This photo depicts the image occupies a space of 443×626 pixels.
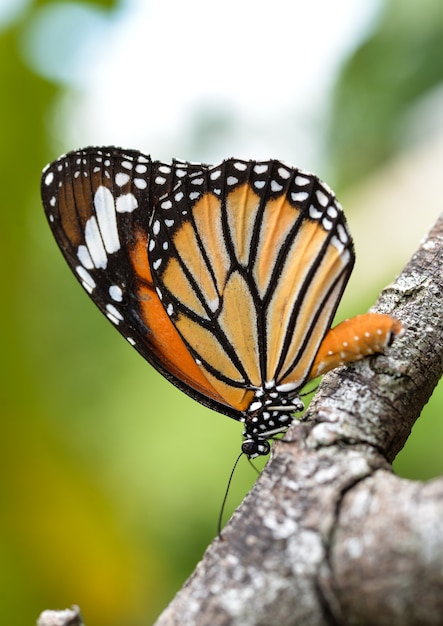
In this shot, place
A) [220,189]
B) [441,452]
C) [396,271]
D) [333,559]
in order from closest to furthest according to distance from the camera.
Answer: [333,559] → [220,189] → [441,452] → [396,271]

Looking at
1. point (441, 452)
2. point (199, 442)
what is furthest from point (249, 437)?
point (199, 442)

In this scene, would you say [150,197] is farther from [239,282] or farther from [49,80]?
[49,80]

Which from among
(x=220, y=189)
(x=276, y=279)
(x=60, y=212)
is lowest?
(x=276, y=279)

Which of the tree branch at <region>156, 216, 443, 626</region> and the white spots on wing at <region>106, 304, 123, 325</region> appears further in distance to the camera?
the white spots on wing at <region>106, 304, 123, 325</region>

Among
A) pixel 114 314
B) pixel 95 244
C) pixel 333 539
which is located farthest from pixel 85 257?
pixel 333 539

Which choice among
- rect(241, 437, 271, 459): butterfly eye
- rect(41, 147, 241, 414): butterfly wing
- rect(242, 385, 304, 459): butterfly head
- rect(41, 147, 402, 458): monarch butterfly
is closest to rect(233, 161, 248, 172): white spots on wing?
rect(41, 147, 402, 458): monarch butterfly

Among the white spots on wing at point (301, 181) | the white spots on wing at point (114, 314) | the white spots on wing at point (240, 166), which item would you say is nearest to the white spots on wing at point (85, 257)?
the white spots on wing at point (114, 314)

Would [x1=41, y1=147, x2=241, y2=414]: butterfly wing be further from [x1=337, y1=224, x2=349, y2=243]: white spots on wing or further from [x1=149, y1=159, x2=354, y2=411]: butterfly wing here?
[x1=337, y1=224, x2=349, y2=243]: white spots on wing
